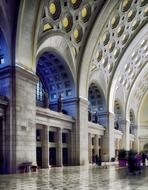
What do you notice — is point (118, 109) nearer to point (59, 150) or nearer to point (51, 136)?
point (51, 136)

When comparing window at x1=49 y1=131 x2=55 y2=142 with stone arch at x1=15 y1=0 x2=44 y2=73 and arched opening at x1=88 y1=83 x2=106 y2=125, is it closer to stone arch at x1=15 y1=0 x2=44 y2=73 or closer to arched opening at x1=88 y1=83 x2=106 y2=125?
stone arch at x1=15 y1=0 x2=44 y2=73

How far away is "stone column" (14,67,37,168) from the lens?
20195mm

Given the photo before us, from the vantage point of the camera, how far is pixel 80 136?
1219 inches

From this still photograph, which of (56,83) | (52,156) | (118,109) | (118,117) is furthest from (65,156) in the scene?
(118,117)

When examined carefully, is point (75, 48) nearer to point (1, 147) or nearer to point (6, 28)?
point (6, 28)

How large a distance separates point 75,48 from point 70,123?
717 centimetres

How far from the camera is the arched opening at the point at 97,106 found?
128ft

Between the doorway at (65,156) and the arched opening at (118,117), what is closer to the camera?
the doorway at (65,156)

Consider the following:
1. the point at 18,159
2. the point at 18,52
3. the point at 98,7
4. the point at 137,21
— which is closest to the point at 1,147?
the point at 18,159

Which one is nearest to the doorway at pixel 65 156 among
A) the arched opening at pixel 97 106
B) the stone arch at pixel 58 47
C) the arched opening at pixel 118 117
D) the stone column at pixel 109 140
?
the stone arch at pixel 58 47

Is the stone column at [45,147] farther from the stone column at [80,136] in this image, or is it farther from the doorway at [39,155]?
the stone column at [80,136]

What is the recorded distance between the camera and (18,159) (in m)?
19.9

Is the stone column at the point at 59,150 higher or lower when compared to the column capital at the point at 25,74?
lower

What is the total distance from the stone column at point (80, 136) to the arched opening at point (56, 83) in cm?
92
